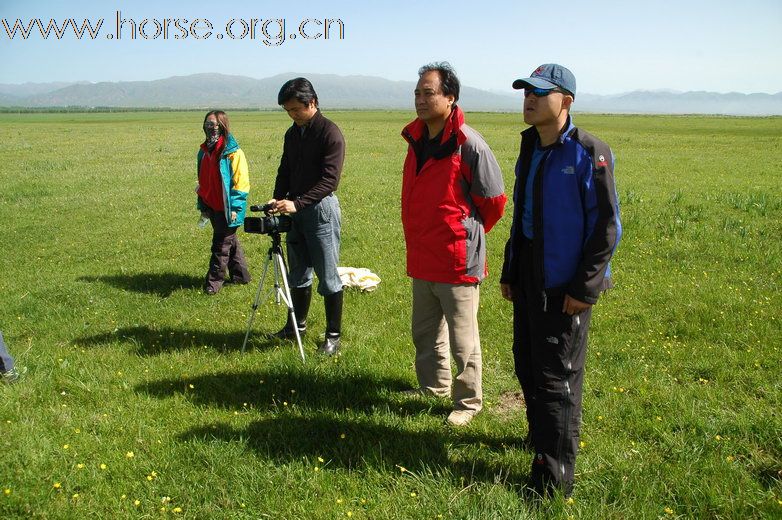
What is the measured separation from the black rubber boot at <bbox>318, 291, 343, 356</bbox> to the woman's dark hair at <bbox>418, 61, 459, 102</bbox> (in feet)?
8.60

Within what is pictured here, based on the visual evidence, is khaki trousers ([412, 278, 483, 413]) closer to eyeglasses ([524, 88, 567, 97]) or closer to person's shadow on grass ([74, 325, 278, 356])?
eyeglasses ([524, 88, 567, 97])

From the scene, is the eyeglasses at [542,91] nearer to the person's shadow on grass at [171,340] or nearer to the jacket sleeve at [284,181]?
the jacket sleeve at [284,181]

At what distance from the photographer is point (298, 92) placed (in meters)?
5.48

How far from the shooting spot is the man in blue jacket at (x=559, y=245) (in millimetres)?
3279

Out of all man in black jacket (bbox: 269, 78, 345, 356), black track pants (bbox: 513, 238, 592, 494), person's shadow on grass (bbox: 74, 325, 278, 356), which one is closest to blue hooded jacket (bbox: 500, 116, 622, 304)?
black track pants (bbox: 513, 238, 592, 494)

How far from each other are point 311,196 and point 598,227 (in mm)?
3076

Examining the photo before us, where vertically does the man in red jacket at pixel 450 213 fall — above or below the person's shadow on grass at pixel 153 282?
above

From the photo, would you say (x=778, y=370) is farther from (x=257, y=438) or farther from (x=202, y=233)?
(x=202, y=233)

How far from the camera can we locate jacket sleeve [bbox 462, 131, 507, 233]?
13.9 ft

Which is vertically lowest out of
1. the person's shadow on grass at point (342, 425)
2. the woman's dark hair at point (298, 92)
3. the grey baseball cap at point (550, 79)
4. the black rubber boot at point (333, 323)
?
the person's shadow on grass at point (342, 425)

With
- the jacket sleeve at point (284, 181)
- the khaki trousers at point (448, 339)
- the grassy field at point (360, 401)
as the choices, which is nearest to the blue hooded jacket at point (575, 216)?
the khaki trousers at point (448, 339)

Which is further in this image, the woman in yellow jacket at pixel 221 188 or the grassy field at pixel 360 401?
the woman in yellow jacket at pixel 221 188

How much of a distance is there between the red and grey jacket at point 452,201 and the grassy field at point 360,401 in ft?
4.16

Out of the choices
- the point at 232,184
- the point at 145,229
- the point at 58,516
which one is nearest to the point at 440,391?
the point at 58,516
